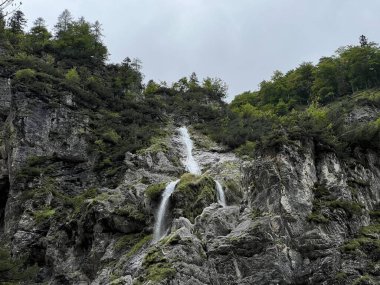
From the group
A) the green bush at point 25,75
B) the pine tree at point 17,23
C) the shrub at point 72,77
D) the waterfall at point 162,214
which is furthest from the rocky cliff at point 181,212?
the pine tree at point 17,23

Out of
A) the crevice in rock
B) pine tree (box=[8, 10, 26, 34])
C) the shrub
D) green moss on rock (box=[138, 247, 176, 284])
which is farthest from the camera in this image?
pine tree (box=[8, 10, 26, 34])

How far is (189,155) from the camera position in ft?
153

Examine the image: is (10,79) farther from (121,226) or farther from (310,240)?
(310,240)

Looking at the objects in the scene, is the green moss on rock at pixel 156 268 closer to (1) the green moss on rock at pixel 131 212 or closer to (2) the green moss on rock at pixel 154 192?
(1) the green moss on rock at pixel 131 212

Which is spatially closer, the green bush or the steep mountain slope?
the steep mountain slope

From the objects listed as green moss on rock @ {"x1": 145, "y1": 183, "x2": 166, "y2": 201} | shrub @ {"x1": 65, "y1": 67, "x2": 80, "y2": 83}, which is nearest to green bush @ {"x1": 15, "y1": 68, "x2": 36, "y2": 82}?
shrub @ {"x1": 65, "y1": 67, "x2": 80, "y2": 83}

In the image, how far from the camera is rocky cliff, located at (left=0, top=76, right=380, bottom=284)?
826 inches

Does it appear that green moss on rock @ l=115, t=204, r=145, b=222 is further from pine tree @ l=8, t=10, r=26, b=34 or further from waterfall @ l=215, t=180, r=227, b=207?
pine tree @ l=8, t=10, r=26, b=34

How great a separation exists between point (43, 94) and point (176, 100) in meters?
21.7

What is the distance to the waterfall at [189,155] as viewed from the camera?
140ft

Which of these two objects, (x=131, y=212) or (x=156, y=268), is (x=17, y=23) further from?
(x=156, y=268)

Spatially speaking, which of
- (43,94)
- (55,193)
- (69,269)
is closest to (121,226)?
(69,269)

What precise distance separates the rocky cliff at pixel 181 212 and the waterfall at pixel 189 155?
2.51 feet

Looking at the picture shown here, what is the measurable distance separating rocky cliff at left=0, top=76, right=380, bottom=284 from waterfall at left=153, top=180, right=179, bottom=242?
1.56ft
